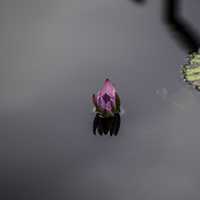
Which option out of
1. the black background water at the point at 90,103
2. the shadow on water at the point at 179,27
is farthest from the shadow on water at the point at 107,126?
the shadow on water at the point at 179,27

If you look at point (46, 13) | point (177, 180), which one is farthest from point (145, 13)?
point (177, 180)

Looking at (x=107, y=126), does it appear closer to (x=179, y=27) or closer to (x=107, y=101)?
(x=107, y=101)

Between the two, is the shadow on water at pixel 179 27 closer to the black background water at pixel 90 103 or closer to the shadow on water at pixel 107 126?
the black background water at pixel 90 103

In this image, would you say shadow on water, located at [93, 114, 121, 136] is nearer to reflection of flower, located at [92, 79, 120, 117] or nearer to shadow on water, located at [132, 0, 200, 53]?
reflection of flower, located at [92, 79, 120, 117]

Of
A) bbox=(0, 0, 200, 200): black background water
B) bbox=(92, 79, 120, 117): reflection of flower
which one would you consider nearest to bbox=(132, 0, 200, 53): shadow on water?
bbox=(0, 0, 200, 200): black background water

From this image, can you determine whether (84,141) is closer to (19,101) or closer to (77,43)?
(19,101)
